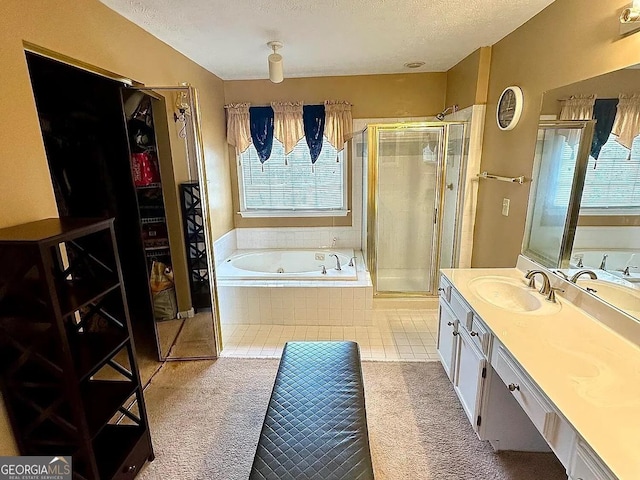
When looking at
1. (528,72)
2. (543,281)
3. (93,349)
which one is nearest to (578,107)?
(528,72)

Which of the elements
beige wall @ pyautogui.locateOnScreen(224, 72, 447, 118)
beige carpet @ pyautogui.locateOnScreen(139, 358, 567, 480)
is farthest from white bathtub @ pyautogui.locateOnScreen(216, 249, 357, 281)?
beige wall @ pyautogui.locateOnScreen(224, 72, 447, 118)

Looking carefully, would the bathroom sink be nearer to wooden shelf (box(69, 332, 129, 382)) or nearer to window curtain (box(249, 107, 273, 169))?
wooden shelf (box(69, 332, 129, 382))

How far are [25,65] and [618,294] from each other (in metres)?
2.78

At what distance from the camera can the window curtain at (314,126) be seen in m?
3.75

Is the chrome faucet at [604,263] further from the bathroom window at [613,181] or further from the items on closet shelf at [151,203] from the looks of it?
the items on closet shelf at [151,203]

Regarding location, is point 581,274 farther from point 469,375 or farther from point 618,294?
point 469,375

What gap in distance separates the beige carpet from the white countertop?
2.50 ft

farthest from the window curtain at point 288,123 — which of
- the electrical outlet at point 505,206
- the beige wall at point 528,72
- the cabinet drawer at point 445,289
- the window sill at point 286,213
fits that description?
the cabinet drawer at point 445,289

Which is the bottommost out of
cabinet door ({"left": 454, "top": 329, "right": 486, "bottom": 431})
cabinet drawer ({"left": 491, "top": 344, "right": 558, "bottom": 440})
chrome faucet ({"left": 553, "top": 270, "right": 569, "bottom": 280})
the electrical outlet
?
cabinet door ({"left": 454, "top": 329, "right": 486, "bottom": 431})

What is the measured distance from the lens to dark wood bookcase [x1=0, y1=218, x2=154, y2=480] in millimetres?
1180

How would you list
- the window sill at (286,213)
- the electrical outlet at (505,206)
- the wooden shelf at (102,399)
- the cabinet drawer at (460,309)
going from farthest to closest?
the window sill at (286,213), the electrical outlet at (505,206), the cabinet drawer at (460,309), the wooden shelf at (102,399)

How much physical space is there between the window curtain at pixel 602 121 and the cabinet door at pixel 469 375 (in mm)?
1135

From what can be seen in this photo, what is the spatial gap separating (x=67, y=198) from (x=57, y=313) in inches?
56.4

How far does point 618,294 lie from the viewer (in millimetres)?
1521
